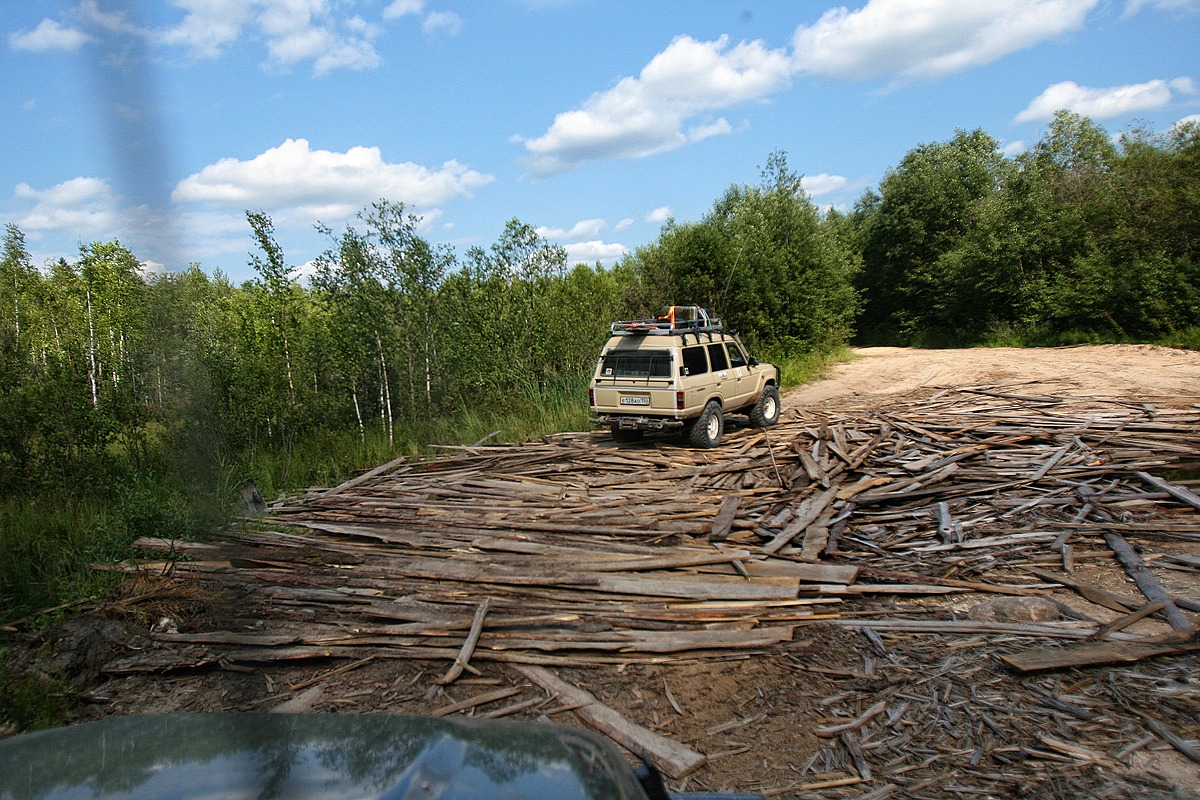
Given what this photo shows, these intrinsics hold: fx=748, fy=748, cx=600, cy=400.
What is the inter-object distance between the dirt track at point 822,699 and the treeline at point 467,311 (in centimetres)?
195

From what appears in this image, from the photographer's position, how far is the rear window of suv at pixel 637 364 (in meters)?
13.3

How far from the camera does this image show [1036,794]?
13.1ft

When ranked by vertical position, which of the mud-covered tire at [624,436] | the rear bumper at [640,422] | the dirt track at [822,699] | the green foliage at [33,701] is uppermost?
the rear bumper at [640,422]

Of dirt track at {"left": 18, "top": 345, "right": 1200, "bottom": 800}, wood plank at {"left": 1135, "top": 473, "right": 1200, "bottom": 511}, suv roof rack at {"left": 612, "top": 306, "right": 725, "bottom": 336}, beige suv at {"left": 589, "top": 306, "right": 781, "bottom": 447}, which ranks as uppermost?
suv roof rack at {"left": 612, "top": 306, "right": 725, "bottom": 336}

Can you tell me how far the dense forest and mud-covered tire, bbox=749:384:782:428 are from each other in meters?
3.91

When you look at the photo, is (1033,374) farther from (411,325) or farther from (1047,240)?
(411,325)

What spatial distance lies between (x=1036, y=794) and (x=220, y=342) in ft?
48.0

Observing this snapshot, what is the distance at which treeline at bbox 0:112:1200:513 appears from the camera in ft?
36.1

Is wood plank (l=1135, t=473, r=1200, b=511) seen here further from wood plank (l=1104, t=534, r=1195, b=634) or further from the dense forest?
the dense forest

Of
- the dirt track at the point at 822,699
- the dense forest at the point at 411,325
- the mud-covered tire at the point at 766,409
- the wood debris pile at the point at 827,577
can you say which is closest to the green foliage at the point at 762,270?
the dense forest at the point at 411,325

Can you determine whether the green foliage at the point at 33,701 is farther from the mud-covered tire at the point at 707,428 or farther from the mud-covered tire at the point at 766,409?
the mud-covered tire at the point at 766,409

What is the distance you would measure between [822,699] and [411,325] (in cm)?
1345

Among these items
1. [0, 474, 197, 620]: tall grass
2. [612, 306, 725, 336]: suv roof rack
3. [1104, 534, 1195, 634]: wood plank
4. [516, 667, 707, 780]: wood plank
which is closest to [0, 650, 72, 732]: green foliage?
[0, 474, 197, 620]: tall grass

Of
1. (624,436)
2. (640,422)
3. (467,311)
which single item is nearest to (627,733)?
(640,422)
